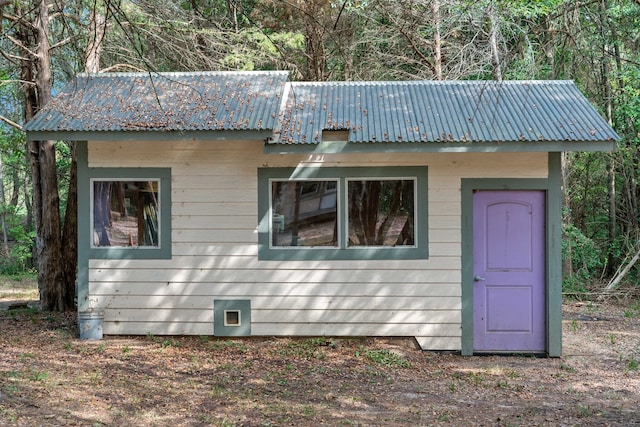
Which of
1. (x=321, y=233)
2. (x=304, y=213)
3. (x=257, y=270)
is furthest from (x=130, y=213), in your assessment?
(x=321, y=233)

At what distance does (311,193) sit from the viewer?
26.0 ft

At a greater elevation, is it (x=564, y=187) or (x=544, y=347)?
(x=564, y=187)

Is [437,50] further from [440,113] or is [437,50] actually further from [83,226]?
[83,226]

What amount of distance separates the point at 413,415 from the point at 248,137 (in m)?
3.63

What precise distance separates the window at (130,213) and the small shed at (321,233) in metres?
0.02

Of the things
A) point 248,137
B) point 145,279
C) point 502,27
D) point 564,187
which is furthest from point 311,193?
point 564,187

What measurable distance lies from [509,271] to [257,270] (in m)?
3.16

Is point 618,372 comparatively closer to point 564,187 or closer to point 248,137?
point 248,137

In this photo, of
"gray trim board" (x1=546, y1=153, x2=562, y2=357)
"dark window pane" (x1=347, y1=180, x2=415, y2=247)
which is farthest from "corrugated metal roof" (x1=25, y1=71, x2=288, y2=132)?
"gray trim board" (x1=546, y1=153, x2=562, y2=357)

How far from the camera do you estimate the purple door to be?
25.6 feet

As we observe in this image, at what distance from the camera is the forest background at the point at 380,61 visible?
1067 centimetres

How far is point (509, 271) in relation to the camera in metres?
7.83

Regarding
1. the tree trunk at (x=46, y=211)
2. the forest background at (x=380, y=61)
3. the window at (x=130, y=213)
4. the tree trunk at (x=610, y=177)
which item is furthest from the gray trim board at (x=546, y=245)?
the tree trunk at (x=610, y=177)

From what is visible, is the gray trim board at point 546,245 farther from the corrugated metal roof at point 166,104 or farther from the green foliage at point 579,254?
the green foliage at point 579,254
